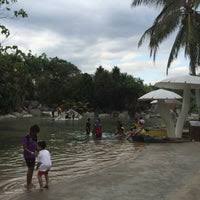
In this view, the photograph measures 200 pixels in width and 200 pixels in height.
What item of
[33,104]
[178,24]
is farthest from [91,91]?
[178,24]

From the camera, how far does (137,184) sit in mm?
12352

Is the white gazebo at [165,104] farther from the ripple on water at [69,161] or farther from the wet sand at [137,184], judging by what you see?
the wet sand at [137,184]

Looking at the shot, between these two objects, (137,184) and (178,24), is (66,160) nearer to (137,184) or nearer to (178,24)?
(137,184)

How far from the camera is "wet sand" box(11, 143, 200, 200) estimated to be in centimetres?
1098

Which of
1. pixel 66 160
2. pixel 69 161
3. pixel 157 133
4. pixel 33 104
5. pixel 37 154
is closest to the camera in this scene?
pixel 37 154

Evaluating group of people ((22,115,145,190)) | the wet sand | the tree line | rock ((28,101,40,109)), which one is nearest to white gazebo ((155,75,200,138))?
the wet sand

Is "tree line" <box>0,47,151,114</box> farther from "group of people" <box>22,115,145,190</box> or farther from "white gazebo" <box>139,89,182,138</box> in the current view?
"group of people" <box>22,115,145,190</box>

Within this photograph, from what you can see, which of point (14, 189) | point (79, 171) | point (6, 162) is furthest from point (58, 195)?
point (6, 162)

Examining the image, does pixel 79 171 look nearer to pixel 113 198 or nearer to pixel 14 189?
pixel 14 189

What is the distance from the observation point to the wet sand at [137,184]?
36.0 ft

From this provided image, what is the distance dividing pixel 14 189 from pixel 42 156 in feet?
4.88

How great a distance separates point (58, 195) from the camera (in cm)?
1129

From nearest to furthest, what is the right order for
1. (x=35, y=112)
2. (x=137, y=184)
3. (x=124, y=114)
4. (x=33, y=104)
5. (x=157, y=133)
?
(x=137, y=184) → (x=157, y=133) → (x=124, y=114) → (x=35, y=112) → (x=33, y=104)

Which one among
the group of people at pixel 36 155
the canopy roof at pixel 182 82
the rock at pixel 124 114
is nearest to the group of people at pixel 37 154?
the group of people at pixel 36 155
